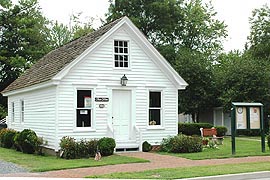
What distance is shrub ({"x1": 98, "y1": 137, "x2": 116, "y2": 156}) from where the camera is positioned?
698 inches

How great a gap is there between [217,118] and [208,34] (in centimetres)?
1833

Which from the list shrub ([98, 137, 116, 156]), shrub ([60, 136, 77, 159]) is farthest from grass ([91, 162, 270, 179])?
shrub ([60, 136, 77, 159])

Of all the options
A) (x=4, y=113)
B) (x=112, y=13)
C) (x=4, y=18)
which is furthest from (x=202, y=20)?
(x=4, y=113)

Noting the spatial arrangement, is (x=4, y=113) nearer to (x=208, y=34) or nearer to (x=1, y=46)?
(x=1, y=46)

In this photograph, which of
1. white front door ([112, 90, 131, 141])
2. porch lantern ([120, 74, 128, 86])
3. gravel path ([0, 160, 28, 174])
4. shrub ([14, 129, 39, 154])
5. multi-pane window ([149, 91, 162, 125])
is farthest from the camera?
multi-pane window ([149, 91, 162, 125])

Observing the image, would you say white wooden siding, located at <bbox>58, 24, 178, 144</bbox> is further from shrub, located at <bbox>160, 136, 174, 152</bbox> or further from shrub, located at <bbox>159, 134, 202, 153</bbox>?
shrub, located at <bbox>159, 134, 202, 153</bbox>

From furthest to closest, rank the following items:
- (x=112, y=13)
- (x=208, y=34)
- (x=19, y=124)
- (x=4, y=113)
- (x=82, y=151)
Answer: (x=208, y=34) < (x=112, y=13) < (x=4, y=113) < (x=19, y=124) < (x=82, y=151)

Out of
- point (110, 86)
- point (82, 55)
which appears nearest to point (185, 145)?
point (110, 86)

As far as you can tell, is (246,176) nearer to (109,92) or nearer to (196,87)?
(109,92)

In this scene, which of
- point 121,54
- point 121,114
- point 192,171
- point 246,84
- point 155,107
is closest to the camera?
point 192,171

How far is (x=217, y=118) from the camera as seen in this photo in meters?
39.6

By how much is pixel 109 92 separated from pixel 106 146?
2793mm

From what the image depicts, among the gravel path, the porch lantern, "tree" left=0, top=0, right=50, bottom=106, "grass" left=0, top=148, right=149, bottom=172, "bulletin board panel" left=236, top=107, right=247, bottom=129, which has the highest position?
"tree" left=0, top=0, right=50, bottom=106

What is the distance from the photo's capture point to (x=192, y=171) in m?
12.5
